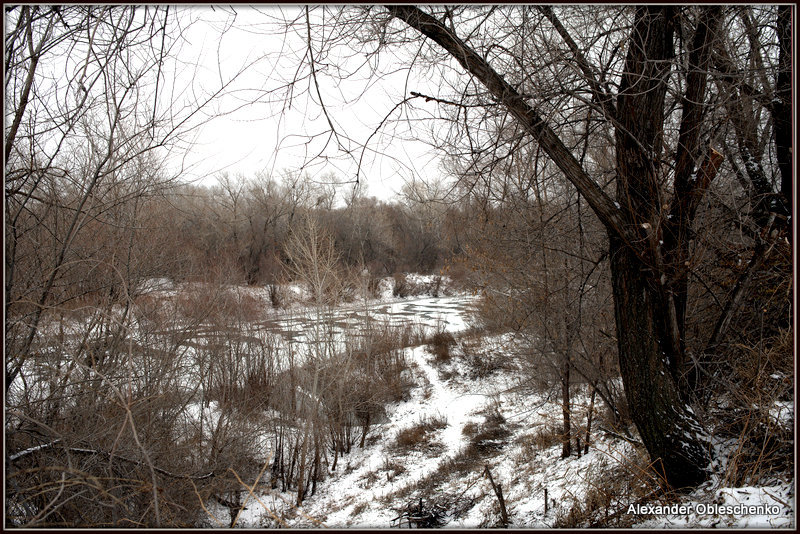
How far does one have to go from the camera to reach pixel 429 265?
30.9m

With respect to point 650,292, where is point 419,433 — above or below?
below

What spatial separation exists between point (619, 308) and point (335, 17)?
10.7ft

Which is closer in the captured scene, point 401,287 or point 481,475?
Result: point 481,475

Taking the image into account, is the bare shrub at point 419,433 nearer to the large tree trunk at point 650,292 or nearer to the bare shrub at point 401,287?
the large tree trunk at point 650,292

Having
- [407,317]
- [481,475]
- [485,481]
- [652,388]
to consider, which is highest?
[652,388]

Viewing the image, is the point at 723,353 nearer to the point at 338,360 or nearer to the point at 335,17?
the point at 335,17

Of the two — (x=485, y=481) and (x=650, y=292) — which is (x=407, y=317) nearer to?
(x=485, y=481)

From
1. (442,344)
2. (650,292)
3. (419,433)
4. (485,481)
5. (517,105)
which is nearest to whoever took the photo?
(517,105)

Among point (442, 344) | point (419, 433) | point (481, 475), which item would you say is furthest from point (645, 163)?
point (442, 344)

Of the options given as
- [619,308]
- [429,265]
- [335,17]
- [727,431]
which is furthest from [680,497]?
[429,265]

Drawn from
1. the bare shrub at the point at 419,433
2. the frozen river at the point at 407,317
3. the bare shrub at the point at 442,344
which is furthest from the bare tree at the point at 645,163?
the bare shrub at the point at 442,344

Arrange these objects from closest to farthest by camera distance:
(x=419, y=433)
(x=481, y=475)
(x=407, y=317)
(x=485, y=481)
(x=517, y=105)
A: 1. (x=517, y=105)
2. (x=481, y=475)
3. (x=485, y=481)
4. (x=419, y=433)
5. (x=407, y=317)

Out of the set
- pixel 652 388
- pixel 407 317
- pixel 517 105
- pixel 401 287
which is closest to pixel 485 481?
pixel 652 388

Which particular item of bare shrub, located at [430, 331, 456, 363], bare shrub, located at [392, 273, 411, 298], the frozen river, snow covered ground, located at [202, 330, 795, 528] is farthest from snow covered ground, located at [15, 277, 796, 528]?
bare shrub, located at [392, 273, 411, 298]
